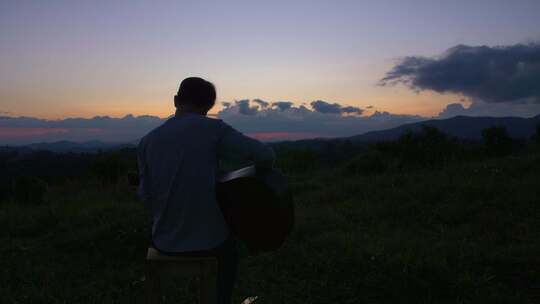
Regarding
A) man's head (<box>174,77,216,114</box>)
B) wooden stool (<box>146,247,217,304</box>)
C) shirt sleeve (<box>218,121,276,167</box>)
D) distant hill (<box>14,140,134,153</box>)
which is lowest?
distant hill (<box>14,140,134,153</box>)

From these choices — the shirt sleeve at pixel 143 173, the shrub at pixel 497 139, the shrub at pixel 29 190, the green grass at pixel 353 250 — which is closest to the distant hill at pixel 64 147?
the shrub at pixel 29 190

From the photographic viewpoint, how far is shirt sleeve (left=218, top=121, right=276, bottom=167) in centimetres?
259

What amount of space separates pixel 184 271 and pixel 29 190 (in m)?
13.7

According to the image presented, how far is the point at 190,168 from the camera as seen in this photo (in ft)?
8.61

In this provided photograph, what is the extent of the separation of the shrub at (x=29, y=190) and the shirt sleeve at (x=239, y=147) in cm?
1063

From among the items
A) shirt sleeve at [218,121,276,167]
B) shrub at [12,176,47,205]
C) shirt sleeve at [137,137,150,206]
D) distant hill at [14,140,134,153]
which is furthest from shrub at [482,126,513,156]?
distant hill at [14,140,134,153]

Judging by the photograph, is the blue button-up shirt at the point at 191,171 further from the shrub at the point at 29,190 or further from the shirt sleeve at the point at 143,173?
the shrub at the point at 29,190

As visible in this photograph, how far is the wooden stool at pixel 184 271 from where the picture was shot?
109 inches

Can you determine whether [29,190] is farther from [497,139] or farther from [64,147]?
[64,147]

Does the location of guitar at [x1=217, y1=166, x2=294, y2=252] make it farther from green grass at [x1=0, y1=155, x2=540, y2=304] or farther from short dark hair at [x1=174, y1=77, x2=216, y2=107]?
green grass at [x1=0, y1=155, x2=540, y2=304]

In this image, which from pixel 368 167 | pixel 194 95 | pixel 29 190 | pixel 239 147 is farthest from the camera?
pixel 368 167

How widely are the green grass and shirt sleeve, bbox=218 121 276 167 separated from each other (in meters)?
2.53

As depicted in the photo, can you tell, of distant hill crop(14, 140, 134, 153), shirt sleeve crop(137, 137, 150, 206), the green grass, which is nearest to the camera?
shirt sleeve crop(137, 137, 150, 206)

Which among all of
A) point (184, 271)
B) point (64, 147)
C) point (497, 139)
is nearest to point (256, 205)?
point (184, 271)
